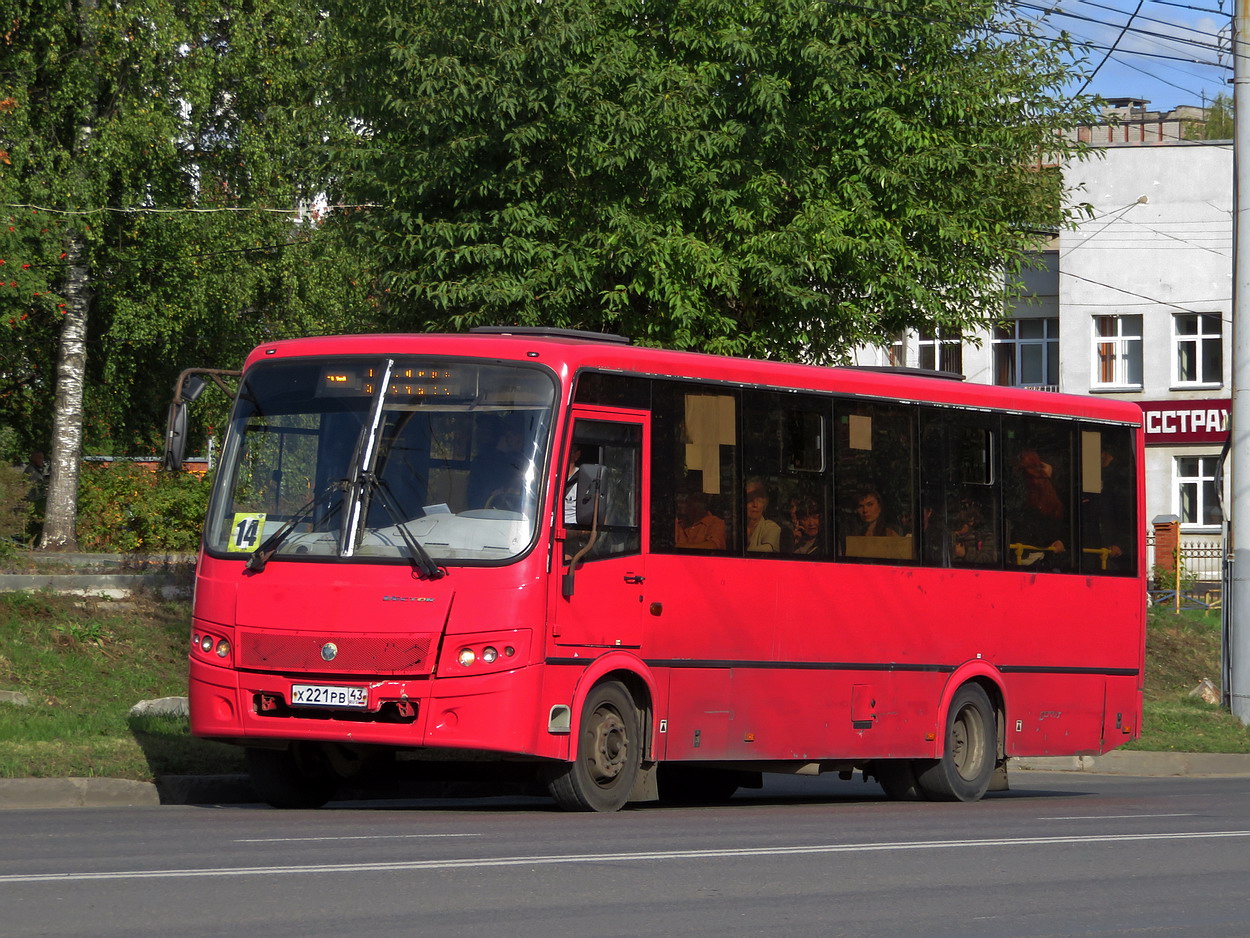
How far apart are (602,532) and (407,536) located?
4.34 ft

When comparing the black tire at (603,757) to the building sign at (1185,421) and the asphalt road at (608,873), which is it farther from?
the building sign at (1185,421)

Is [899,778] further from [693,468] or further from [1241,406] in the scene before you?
[1241,406]

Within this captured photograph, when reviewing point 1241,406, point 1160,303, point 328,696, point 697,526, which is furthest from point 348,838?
point 1160,303

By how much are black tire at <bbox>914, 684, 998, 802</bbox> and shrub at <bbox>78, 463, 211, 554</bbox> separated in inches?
599

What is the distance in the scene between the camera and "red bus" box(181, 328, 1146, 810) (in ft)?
42.5

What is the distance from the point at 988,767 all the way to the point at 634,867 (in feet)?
26.1

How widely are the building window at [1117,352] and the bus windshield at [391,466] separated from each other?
47.6 metres

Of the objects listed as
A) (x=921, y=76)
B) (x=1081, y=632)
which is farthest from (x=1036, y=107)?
(x=1081, y=632)

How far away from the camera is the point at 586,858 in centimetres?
1009

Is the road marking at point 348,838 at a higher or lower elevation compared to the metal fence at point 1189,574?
lower

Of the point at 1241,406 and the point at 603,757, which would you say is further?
the point at 1241,406

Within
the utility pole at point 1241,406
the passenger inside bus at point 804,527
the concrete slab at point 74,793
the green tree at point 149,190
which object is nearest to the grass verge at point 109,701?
the concrete slab at point 74,793

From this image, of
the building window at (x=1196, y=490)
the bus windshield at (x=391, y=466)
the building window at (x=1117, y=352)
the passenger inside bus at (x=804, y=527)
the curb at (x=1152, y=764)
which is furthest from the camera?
the building window at (x=1117, y=352)

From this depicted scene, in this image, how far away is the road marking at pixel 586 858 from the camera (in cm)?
905
